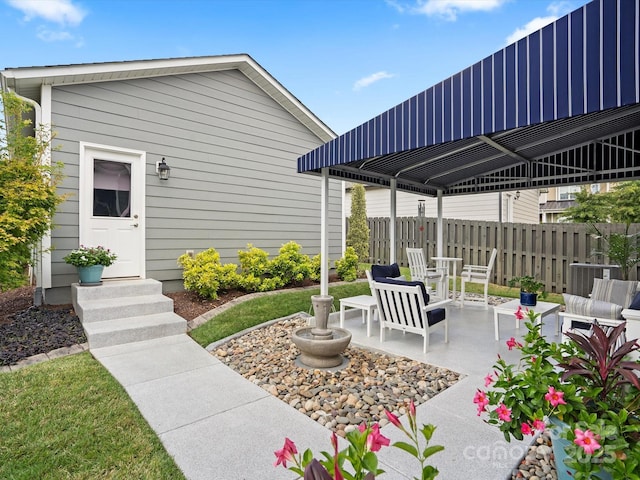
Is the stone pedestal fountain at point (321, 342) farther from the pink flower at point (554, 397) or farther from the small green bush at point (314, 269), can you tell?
the small green bush at point (314, 269)

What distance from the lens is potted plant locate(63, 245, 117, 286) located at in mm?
5211

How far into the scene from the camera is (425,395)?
3232mm

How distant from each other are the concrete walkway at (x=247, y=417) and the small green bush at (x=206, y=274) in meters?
1.45

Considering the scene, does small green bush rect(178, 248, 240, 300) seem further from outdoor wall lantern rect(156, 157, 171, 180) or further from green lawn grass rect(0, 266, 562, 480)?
green lawn grass rect(0, 266, 562, 480)

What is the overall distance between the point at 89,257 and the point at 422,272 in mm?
5769

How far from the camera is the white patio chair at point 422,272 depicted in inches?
271

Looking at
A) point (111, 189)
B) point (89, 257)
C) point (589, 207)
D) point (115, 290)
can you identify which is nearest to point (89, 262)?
point (89, 257)

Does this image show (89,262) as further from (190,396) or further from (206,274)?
(190,396)

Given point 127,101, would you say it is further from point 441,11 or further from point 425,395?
point 441,11

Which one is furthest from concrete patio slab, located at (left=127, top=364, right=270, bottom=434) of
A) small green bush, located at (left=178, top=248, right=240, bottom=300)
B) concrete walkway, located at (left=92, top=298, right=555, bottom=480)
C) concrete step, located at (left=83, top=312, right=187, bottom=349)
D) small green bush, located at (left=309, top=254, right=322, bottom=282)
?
small green bush, located at (left=309, top=254, right=322, bottom=282)

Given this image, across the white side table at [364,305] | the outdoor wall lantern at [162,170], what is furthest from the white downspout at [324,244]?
the outdoor wall lantern at [162,170]

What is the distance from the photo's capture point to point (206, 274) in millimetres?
5926

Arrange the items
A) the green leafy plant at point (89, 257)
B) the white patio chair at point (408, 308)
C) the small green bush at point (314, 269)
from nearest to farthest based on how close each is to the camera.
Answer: the white patio chair at point (408, 308) < the green leafy plant at point (89, 257) < the small green bush at point (314, 269)

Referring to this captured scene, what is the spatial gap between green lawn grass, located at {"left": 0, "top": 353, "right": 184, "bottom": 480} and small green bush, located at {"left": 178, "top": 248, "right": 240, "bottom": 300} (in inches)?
98.4
